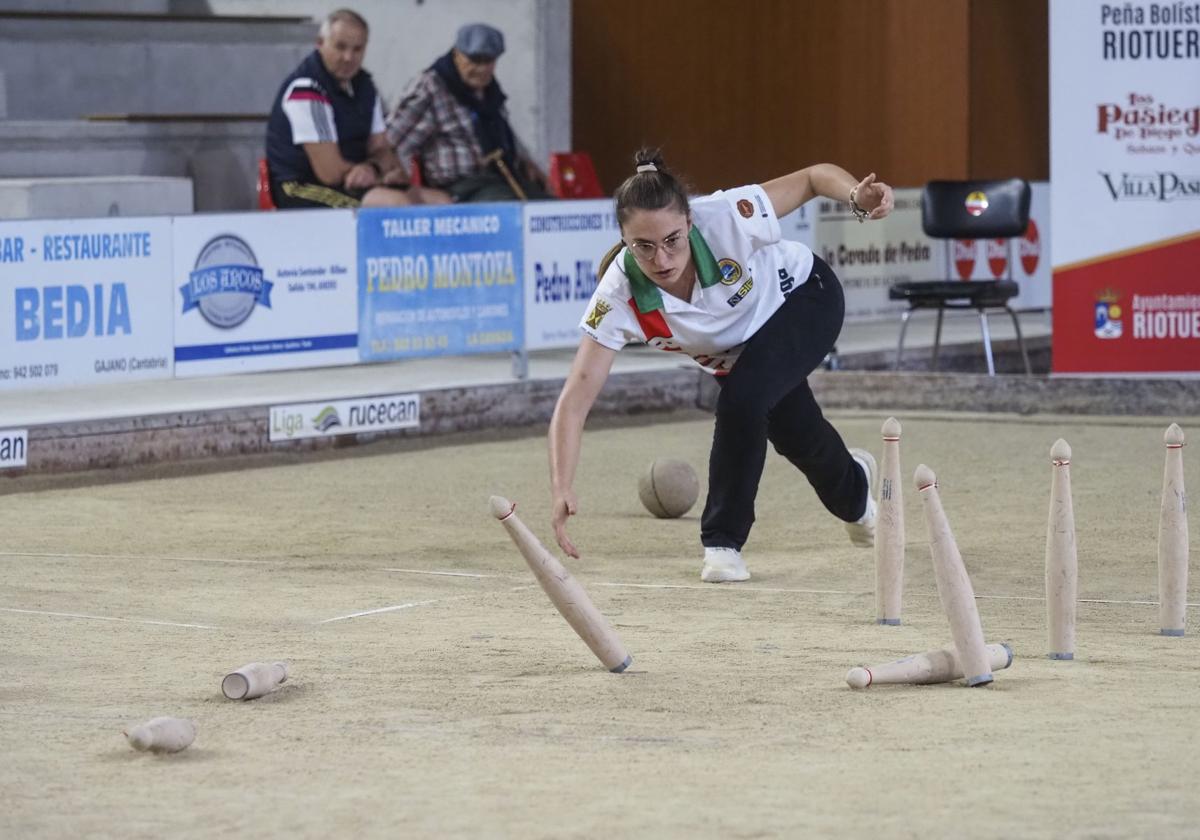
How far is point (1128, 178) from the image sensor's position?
1218 centimetres

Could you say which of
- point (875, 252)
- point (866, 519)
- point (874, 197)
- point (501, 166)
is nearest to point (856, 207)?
point (874, 197)

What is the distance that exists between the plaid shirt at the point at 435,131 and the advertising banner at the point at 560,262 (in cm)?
168

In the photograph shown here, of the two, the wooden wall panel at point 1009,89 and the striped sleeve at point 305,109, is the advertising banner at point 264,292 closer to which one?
the striped sleeve at point 305,109

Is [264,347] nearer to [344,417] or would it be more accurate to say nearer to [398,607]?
[344,417]

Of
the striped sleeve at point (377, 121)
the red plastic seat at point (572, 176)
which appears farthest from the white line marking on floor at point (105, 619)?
the red plastic seat at point (572, 176)

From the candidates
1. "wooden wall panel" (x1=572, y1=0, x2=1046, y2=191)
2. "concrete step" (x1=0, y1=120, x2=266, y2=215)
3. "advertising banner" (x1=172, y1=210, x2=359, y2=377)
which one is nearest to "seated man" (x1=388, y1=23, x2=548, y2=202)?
"concrete step" (x1=0, y1=120, x2=266, y2=215)

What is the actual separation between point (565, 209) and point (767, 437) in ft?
16.8

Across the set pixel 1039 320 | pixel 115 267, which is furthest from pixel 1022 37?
pixel 115 267

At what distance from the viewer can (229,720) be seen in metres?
5.28

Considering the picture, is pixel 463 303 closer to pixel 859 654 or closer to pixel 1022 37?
pixel 859 654

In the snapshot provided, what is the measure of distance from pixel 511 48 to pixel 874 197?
1220cm

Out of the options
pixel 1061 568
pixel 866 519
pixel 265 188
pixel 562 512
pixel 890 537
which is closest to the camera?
pixel 1061 568

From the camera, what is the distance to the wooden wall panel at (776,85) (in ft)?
60.7

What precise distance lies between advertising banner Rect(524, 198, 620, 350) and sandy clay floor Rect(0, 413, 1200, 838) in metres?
2.62
